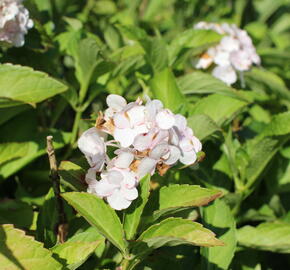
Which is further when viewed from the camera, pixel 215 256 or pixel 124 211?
pixel 215 256

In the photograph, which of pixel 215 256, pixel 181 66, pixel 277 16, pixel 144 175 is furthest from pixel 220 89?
pixel 277 16

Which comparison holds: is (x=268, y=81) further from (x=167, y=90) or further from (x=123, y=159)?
(x=123, y=159)

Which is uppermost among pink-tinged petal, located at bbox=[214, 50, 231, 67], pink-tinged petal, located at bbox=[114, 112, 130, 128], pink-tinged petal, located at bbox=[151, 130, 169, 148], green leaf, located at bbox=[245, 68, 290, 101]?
pink-tinged petal, located at bbox=[114, 112, 130, 128]

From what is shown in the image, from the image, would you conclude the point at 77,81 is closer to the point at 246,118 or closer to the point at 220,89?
the point at 220,89

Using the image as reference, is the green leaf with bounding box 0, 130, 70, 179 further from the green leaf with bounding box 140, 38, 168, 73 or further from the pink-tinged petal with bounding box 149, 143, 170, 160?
the pink-tinged petal with bounding box 149, 143, 170, 160

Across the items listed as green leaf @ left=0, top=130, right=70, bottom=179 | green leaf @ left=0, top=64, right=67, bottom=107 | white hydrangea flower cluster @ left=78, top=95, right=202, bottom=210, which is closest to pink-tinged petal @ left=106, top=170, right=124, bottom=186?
white hydrangea flower cluster @ left=78, top=95, right=202, bottom=210

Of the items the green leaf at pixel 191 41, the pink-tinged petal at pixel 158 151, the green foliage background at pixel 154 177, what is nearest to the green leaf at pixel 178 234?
the green foliage background at pixel 154 177
